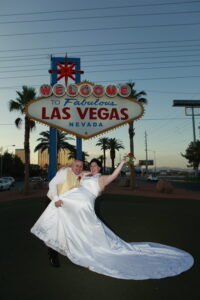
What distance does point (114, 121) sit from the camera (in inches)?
372

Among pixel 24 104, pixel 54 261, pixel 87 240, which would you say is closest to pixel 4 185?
pixel 24 104

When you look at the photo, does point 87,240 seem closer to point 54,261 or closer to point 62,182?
point 54,261

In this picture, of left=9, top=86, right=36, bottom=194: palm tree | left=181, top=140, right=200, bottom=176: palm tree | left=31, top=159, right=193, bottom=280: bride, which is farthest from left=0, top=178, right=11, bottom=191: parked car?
left=181, top=140, right=200, bottom=176: palm tree

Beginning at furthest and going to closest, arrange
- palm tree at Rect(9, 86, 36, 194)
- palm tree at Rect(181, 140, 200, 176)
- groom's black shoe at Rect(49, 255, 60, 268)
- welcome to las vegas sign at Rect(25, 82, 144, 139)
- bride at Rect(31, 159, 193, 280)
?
1. palm tree at Rect(181, 140, 200, 176)
2. palm tree at Rect(9, 86, 36, 194)
3. welcome to las vegas sign at Rect(25, 82, 144, 139)
4. groom's black shoe at Rect(49, 255, 60, 268)
5. bride at Rect(31, 159, 193, 280)

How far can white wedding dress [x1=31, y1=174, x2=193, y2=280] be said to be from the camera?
176 inches

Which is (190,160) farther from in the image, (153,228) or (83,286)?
(83,286)

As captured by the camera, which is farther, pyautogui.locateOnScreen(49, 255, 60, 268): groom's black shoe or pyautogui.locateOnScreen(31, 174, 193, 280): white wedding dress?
pyautogui.locateOnScreen(49, 255, 60, 268): groom's black shoe

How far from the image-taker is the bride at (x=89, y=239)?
446 cm

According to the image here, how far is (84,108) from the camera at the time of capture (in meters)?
9.29

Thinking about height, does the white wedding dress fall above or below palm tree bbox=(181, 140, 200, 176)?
below

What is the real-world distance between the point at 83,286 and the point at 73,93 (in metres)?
6.76

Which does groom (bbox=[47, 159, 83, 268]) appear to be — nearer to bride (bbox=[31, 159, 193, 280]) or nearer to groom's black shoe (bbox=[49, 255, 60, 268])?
groom's black shoe (bbox=[49, 255, 60, 268])

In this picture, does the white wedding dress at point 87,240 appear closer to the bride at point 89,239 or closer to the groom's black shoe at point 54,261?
the bride at point 89,239

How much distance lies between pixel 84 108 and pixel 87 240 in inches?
218
